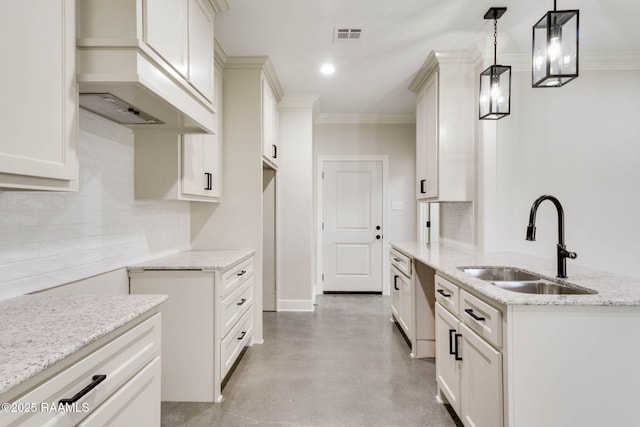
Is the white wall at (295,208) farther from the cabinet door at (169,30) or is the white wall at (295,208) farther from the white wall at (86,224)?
the cabinet door at (169,30)

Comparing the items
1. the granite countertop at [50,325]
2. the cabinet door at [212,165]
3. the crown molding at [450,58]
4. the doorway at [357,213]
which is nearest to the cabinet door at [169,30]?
the cabinet door at [212,165]

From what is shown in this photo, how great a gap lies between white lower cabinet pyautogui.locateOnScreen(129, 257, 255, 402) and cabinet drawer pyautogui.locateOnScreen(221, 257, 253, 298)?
84 millimetres

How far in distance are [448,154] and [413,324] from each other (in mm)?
1566

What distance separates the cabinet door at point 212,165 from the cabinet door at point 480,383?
2.14 metres

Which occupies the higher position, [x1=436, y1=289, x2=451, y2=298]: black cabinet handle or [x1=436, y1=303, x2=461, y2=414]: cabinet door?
[x1=436, y1=289, x2=451, y2=298]: black cabinet handle

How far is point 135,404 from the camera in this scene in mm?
1211

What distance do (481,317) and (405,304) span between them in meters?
1.66

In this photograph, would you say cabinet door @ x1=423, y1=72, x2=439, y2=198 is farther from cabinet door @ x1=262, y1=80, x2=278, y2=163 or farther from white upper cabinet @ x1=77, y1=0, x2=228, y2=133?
white upper cabinet @ x1=77, y1=0, x2=228, y2=133

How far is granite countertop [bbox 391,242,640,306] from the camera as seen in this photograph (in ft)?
4.45

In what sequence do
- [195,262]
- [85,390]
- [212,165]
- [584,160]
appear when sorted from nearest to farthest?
[85,390] < [195,262] < [212,165] < [584,160]

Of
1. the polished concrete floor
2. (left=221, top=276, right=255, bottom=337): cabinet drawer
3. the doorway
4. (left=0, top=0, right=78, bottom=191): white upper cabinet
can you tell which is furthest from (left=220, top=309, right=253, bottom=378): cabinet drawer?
the doorway

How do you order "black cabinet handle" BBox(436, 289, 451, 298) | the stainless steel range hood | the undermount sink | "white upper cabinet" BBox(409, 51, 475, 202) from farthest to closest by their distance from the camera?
"white upper cabinet" BBox(409, 51, 475, 202) → "black cabinet handle" BBox(436, 289, 451, 298) → the undermount sink → the stainless steel range hood

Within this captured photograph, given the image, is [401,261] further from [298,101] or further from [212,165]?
[298,101]

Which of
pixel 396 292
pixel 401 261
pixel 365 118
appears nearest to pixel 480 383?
pixel 401 261
